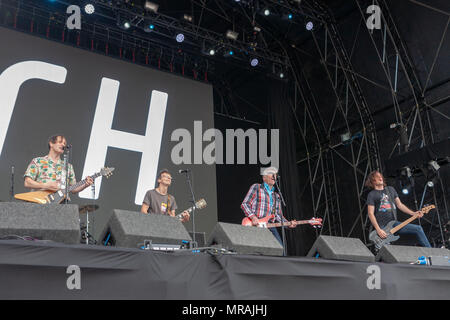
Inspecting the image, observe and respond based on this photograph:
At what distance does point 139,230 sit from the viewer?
3.10 metres

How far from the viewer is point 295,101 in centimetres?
1095

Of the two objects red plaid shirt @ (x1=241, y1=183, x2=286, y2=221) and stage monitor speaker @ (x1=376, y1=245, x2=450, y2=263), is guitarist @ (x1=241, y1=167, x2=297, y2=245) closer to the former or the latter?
red plaid shirt @ (x1=241, y1=183, x2=286, y2=221)

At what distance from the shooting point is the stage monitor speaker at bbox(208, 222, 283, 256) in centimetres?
340

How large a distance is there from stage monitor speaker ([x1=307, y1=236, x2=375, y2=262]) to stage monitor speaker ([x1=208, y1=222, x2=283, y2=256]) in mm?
362

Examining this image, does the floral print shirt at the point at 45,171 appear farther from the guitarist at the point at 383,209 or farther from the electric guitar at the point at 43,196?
the guitarist at the point at 383,209

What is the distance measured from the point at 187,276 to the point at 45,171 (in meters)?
2.70

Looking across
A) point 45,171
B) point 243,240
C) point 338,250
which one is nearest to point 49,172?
point 45,171

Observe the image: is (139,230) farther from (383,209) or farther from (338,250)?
(383,209)

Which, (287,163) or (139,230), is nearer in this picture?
(139,230)

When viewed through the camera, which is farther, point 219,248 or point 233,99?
point 233,99

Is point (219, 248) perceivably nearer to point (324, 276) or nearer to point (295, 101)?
point (324, 276)

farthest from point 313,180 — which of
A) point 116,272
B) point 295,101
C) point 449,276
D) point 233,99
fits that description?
point 116,272
